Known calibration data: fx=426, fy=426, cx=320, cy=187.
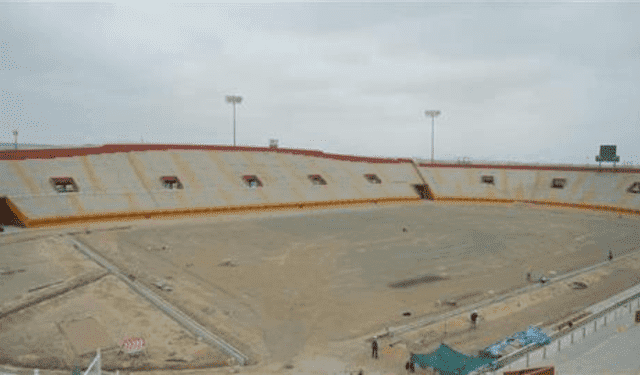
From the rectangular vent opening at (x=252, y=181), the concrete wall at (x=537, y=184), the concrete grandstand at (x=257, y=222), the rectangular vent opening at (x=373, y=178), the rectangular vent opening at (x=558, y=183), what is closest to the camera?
the concrete grandstand at (x=257, y=222)

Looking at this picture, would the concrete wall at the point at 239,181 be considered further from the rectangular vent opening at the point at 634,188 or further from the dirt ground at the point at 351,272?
the dirt ground at the point at 351,272

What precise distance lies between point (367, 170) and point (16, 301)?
5458cm

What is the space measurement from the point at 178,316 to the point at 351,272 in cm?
1231

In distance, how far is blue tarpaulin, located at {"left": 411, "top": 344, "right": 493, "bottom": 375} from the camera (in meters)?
14.6

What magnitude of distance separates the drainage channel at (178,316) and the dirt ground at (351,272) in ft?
2.06

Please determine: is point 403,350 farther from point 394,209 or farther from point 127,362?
point 394,209

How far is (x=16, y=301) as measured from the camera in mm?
20875

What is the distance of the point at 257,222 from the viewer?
45219 millimetres

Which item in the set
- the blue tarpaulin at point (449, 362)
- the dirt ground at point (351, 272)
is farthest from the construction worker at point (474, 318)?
the blue tarpaulin at point (449, 362)

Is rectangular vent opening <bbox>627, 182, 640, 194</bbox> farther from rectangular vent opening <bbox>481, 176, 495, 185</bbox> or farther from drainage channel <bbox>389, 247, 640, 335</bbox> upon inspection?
drainage channel <bbox>389, 247, 640, 335</bbox>

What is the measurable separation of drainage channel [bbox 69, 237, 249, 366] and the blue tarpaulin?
6.81 m

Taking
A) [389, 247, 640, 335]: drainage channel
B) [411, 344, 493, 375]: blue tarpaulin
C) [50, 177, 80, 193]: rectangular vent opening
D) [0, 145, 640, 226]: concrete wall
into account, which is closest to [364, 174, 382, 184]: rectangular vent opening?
[0, 145, 640, 226]: concrete wall

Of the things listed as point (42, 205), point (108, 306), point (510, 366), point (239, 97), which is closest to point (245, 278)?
point (108, 306)

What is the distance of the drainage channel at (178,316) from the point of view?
17.2 meters
